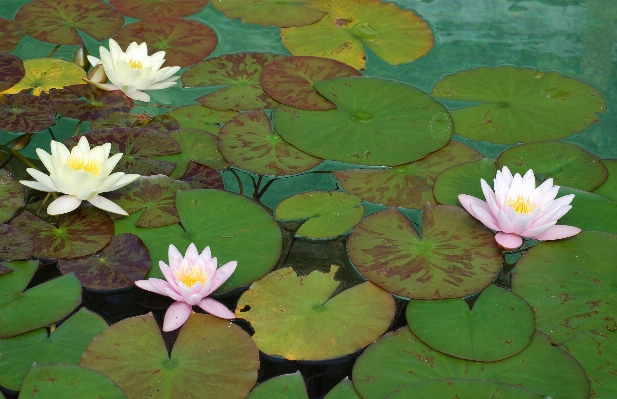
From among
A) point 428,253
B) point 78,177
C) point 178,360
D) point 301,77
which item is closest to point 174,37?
point 301,77

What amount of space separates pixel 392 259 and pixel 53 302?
101cm

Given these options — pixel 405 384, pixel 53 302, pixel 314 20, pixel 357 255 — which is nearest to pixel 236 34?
pixel 314 20

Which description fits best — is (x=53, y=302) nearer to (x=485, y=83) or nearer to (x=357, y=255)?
(x=357, y=255)

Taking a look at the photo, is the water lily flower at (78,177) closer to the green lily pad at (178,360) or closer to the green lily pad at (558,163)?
the green lily pad at (178,360)


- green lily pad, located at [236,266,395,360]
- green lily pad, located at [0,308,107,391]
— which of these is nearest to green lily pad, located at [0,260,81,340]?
green lily pad, located at [0,308,107,391]

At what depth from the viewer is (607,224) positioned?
2.21m

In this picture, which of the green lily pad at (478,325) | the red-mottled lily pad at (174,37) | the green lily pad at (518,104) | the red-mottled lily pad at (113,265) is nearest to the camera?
the green lily pad at (478,325)

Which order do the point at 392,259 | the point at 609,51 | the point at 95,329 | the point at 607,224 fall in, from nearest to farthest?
1. the point at 95,329
2. the point at 392,259
3. the point at 607,224
4. the point at 609,51

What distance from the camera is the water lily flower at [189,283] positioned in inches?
72.5

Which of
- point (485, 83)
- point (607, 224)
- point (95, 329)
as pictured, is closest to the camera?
point (95, 329)

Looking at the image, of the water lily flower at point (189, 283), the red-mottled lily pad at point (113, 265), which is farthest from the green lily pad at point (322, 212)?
the red-mottled lily pad at point (113, 265)

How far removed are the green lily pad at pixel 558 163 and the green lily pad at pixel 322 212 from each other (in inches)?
24.0

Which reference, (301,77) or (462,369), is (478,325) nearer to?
(462,369)

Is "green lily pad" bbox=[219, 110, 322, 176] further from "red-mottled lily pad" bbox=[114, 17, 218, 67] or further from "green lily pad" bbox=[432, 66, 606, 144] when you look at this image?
"green lily pad" bbox=[432, 66, 606, 144]
